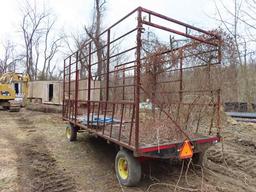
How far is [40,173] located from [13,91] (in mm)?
12156

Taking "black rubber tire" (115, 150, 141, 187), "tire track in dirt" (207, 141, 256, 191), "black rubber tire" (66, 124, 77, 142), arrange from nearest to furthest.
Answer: "black rubber tire" (115, 150, 141, 187) < "tire track in dirt" (207, 141, 256, 191) < "black rubber tire" (66, 124, 77, 142)

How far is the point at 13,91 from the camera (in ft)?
48.5

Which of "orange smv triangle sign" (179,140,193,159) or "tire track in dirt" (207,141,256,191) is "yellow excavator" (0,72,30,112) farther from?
"orange smv triangle sign" (179,140,193,159)

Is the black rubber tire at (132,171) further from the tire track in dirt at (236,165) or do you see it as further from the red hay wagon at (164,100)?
the tire track in dirt at (236,165)

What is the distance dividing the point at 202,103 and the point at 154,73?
4.23 feet

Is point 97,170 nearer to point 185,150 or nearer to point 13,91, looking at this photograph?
point 185,150

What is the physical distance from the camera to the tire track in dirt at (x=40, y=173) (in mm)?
3588

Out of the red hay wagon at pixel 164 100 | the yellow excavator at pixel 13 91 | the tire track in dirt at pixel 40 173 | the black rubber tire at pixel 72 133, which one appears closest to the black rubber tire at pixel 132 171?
the red hay wagon at pixel 164 100

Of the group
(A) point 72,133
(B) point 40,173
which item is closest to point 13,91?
(A) point 72,133

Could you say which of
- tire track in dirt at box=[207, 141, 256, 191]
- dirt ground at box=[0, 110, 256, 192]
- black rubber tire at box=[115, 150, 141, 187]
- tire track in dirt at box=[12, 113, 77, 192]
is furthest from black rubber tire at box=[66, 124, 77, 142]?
tire track in dirt at box=[207, 141, 256, 191]

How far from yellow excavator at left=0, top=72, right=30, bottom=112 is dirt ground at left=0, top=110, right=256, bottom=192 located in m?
8.93

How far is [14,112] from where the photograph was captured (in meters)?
14.8

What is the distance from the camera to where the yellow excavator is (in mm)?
14539

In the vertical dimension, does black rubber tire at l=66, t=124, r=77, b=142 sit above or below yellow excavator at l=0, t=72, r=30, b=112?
below
